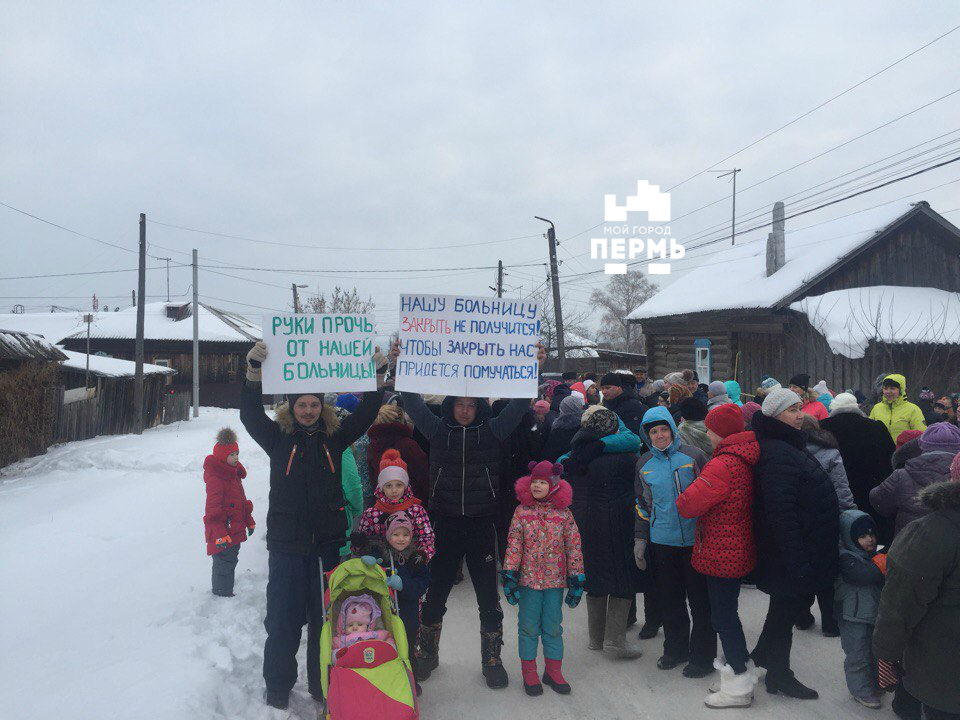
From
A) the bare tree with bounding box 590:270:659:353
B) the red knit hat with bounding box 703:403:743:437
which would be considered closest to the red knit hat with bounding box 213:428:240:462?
the red knit hat with bounding box 703:403:743:437

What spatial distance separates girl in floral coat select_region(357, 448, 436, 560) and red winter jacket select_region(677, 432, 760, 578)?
5.36 feet

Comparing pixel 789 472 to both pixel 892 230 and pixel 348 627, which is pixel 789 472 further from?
pixel 892 230

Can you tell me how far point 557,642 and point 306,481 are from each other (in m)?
2.00

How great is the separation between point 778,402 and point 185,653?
4.12 meters

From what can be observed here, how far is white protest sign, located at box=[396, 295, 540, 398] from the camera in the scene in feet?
15.9

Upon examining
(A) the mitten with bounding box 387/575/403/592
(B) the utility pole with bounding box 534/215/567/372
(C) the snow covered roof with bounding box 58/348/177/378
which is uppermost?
(B) the utility pole with bounding box 534/215/567/372

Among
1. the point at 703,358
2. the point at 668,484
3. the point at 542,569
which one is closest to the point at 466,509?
the point at 542,569

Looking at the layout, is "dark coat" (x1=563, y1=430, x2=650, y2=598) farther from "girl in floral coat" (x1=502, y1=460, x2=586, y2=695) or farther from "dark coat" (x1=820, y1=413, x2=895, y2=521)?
"dark coat" (x1=820, y1=413, x2=895, y2=521)

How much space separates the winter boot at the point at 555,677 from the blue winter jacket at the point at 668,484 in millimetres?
1088

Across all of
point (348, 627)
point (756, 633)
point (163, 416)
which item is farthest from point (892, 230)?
point (163, 416)

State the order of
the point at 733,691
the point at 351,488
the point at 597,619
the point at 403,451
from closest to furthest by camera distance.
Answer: the point at 733,691
the point at 351,488
the point at 597,619
the point at 403,451

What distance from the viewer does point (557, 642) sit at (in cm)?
459

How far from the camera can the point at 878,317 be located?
15.7m

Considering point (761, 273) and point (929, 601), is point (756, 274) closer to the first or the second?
point (761, 273)
